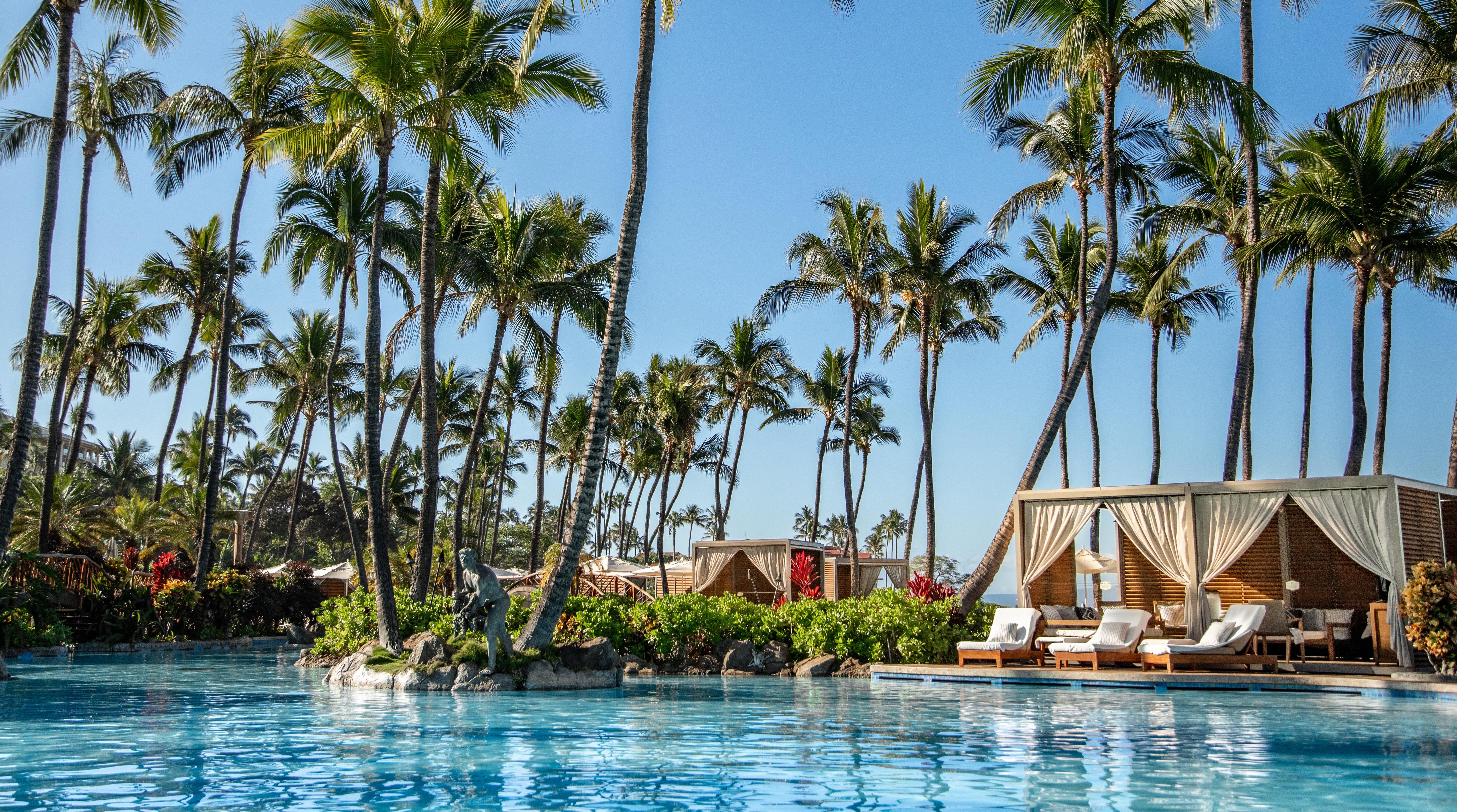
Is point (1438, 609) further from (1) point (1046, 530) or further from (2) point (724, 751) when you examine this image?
(2) point (724, 751)

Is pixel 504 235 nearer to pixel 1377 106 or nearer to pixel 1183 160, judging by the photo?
pixel 1183 160

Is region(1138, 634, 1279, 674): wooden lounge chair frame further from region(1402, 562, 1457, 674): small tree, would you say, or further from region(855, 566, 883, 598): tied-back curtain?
region(855, 566, 883, 598): tied-back curtain

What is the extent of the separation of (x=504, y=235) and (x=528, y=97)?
256 inches

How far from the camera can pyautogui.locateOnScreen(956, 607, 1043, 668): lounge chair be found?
15070 mm

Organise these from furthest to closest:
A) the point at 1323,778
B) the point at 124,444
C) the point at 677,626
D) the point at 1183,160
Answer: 1. the point at 124,444
2. the point at 1183,160
3. the point at 677,626
4. the point at 1323,778

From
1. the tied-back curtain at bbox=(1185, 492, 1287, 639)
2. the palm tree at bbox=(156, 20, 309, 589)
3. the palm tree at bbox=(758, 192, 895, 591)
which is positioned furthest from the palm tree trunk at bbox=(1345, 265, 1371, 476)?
the palm tree at bbox=(156, 20, 309, 589)

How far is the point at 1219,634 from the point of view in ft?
45.1

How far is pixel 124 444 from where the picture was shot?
51.3m

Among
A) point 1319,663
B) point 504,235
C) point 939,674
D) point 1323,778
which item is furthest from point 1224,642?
point 504,235

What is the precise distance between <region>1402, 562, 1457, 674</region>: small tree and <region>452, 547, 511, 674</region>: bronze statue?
10800mm

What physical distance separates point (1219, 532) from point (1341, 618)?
227 cm

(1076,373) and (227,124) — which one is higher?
(227,124)

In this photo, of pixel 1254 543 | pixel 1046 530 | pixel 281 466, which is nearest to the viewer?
pixel 1254 543

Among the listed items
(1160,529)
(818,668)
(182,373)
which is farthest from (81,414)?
(1160,529)
